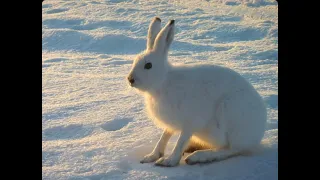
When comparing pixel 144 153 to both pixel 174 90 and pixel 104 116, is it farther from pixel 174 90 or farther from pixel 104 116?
pixel 104 116

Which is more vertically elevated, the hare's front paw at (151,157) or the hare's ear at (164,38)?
the hare's ear at (164,38)

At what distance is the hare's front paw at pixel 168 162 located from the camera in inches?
129

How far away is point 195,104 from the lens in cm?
340

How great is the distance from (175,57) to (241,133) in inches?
140

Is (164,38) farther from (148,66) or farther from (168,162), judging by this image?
(168,162)

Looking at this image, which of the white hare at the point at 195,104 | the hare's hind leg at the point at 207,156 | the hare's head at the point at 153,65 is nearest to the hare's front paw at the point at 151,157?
the white hare at the point at 195,104

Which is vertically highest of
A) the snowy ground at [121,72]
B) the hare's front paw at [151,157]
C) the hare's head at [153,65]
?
the hare's head at [153,65]

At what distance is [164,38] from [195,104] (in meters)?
0.53

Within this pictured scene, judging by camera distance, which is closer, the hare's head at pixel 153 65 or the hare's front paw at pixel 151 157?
the hare's head at pixel 153 65

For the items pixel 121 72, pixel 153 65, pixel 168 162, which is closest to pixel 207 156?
pixel 168 162

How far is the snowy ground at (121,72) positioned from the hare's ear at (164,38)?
0.80m

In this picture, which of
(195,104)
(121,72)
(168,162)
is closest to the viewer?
(168,162)

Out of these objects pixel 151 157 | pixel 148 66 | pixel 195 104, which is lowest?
pixel 151 157

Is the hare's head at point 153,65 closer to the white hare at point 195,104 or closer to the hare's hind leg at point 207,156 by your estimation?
the white hare at point 195,104
